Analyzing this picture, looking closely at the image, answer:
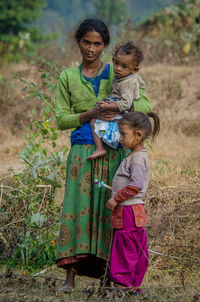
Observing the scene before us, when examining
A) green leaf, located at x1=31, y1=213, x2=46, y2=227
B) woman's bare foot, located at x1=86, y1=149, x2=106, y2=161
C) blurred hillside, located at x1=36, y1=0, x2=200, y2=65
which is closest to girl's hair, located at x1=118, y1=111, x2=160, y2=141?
woman's bare foot, located at x1=86, y1=149, x2=106, y2=161

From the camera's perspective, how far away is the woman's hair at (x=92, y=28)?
2.97 m

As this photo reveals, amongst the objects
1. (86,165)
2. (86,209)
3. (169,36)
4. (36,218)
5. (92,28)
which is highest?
(169,36)

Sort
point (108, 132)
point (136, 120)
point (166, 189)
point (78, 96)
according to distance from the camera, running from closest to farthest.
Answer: point (136, 120) < point (108, 132) < point (78, 96) < point (166, 189)

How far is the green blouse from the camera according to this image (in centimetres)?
301

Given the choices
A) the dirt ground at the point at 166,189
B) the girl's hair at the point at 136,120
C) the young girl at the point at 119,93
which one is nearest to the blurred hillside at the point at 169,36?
the dirt ground at the point at 166,189

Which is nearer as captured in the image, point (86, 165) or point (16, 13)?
point (86, 165)

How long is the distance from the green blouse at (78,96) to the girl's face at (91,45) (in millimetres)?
135

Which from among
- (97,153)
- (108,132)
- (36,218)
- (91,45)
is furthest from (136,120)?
(36,218)

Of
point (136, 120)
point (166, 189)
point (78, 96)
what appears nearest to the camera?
point (136, 120)

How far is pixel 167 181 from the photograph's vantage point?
16.7 feet

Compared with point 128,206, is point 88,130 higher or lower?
higher

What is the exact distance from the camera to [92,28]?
297 centimetres

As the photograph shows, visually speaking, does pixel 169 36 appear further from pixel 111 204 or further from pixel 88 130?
pixel 111 204

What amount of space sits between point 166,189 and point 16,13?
50.3 ft
